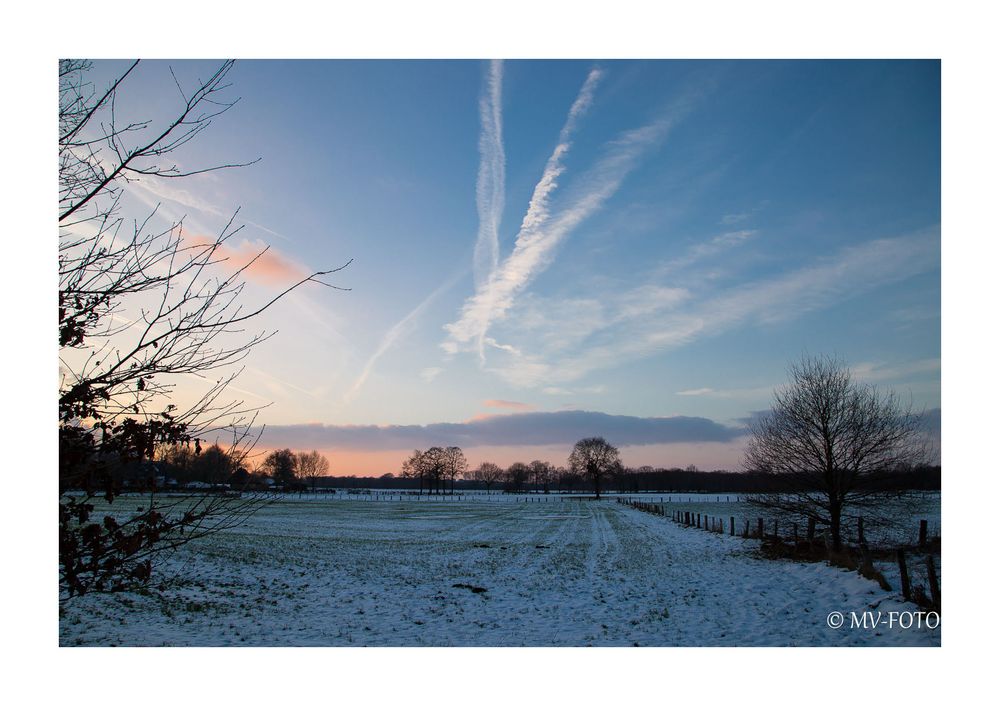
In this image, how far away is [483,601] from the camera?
12.9 meters

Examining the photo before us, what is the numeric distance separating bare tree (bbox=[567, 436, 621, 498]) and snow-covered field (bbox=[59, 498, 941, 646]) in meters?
82.5

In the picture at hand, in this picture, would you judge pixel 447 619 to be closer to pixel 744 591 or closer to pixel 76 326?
pixel 744 591

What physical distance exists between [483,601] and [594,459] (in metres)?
94.6

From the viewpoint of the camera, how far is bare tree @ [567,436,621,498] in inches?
4055

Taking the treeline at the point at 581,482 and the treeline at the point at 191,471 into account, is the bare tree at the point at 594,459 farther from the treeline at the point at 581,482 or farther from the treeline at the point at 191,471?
the treeline at the point at 191,471

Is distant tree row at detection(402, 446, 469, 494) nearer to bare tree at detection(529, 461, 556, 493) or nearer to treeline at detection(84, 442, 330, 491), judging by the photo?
bare tree at detection(529, 461, 556, 493)

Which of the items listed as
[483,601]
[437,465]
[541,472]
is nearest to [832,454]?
[483,601]

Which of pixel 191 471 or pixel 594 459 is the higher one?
pixel 191 471

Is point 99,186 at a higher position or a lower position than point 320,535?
higher

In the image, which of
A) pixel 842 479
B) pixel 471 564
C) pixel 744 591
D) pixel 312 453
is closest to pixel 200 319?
pixel 744 591

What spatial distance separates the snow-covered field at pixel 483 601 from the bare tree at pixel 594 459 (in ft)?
271

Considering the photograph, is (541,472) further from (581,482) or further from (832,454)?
(832,454)
